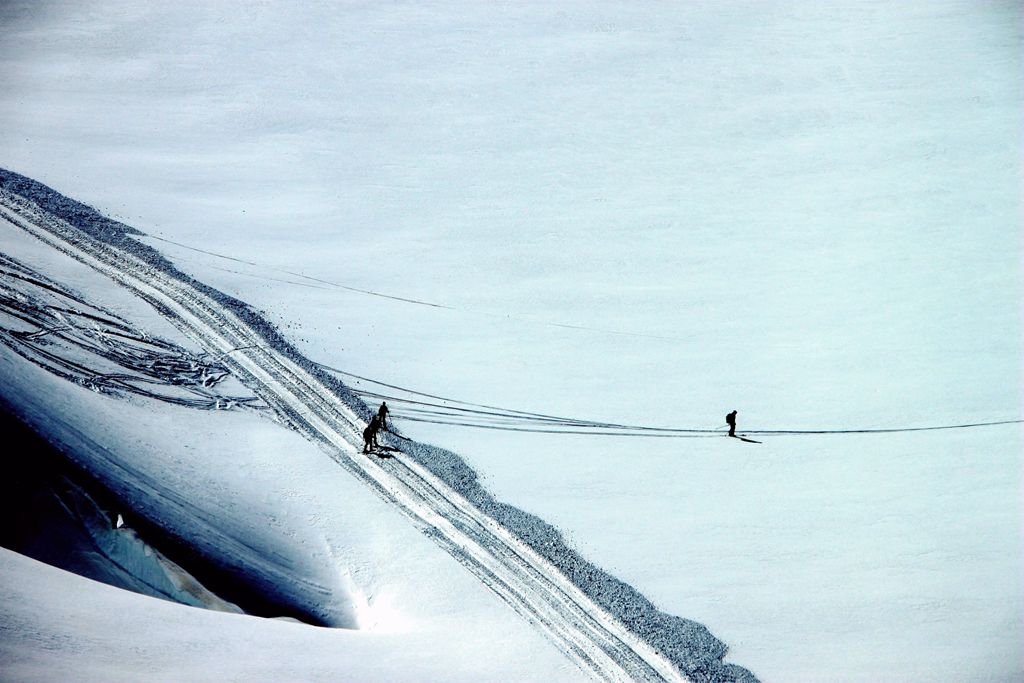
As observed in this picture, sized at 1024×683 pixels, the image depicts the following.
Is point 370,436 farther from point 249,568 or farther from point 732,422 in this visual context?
point 732,422

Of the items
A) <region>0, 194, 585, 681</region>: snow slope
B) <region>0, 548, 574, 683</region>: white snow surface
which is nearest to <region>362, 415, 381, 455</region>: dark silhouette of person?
<region>0, 194, 585, 681</region>: snow slope

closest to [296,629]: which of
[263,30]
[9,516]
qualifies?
[9,516]

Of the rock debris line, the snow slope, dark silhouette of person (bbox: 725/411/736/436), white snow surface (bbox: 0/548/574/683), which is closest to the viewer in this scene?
white snow surface (bbox: 0/548/574/683)

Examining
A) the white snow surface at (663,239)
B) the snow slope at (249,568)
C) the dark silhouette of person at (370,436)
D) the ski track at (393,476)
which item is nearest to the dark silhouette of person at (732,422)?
the white snow surface at (663,239)

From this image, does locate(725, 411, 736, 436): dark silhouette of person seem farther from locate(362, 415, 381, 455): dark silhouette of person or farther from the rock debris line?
locate(362, 415, 381, 455): dark silhouette of person

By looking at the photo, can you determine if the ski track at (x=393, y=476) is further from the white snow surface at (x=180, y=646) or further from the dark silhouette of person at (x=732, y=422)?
the dark silhouette of person at (x=732, y=422)

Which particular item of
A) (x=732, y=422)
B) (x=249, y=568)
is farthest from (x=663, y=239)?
(x=249, y=568)
